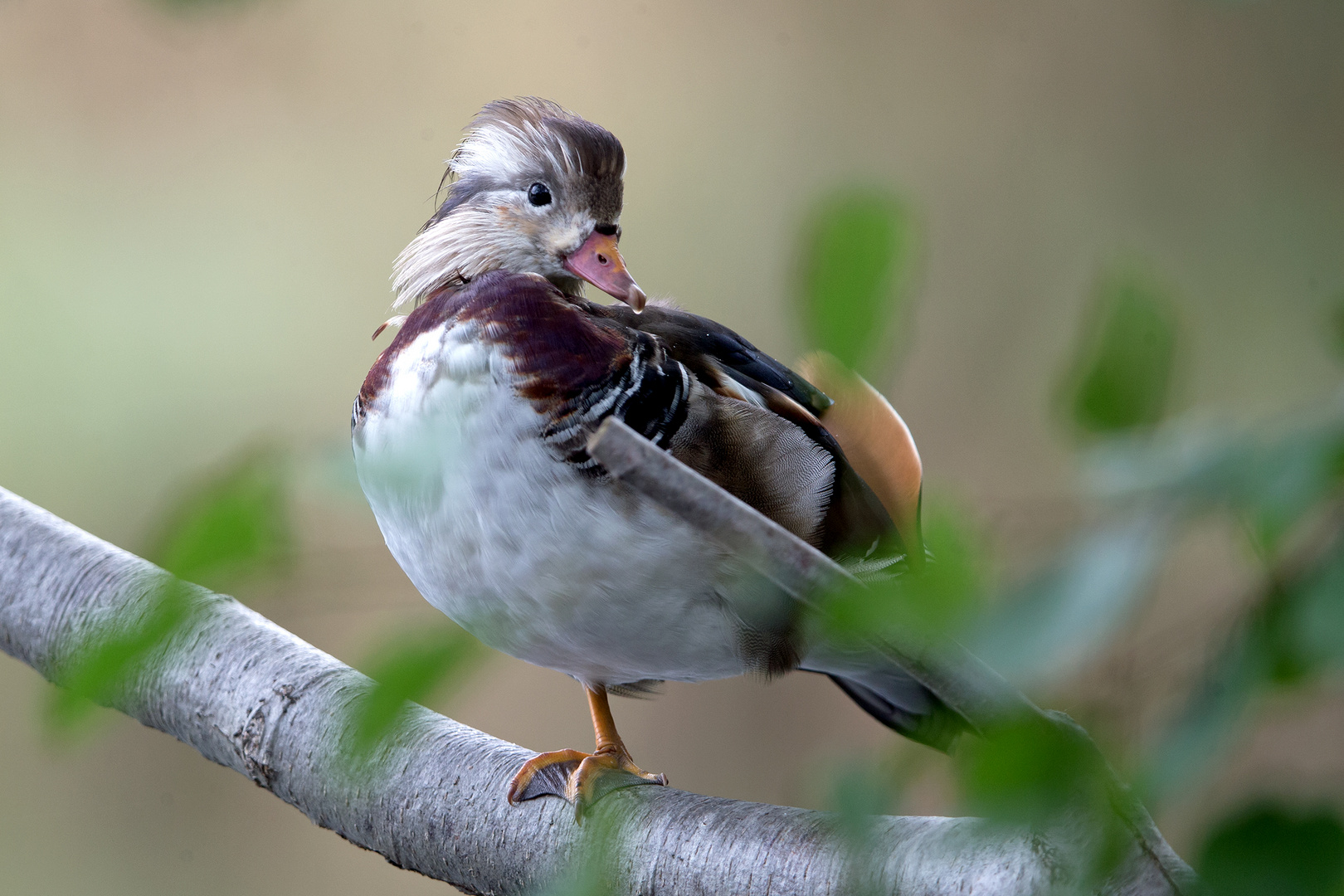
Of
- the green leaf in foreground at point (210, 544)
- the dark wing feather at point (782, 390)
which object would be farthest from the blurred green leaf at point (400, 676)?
the dark wing feather at point (782, 390)

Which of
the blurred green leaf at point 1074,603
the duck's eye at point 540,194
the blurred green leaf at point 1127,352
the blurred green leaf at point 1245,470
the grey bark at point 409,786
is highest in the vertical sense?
the blurred green leaf at point 1127,352

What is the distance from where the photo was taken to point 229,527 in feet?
0.39

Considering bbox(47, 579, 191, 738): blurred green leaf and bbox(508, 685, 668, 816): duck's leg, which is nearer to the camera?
bbox(47, 579, 191, 738): blurred green leaf

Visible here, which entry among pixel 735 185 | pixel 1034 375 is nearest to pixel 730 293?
pixel 735 185

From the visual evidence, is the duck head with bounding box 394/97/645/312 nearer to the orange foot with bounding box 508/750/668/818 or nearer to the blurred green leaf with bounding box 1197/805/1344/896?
the orange foot with bounding box 508/750/668/818

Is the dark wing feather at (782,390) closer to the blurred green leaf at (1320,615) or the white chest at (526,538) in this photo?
the white chest at (526,538)

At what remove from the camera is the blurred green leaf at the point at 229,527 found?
12 cm

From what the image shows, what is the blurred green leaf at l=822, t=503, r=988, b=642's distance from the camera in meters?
0.12

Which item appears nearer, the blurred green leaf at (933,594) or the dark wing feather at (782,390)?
the blurred green leaf at (933,594)

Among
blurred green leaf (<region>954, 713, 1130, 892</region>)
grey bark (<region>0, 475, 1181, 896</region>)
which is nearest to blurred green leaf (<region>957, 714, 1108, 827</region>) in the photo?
blurred green leaf (<region>954, 713, 1130, 892</region>)

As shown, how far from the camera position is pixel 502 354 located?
14.3 inches

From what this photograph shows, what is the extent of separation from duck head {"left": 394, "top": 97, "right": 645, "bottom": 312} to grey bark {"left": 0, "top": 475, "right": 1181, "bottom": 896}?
16cm

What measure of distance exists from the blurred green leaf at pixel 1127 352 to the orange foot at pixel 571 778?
1.08 feet

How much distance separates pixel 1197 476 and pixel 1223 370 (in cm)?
34
